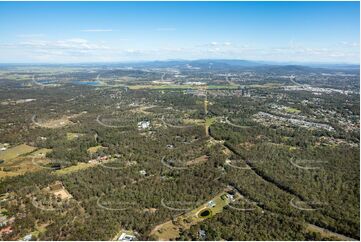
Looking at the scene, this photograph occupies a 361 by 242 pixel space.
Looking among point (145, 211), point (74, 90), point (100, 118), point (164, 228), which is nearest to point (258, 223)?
point (164, 228)

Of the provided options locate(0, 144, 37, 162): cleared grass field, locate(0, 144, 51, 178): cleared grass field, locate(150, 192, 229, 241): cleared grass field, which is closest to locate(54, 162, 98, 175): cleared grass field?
locate(0, 144, 51, 178): cleared grass field

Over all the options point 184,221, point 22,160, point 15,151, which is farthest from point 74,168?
point 184,221

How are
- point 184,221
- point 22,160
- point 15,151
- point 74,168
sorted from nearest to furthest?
point 184,221 < point 74,168 < point 22,160 < point 15,151

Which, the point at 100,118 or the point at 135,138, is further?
the point at 100,118

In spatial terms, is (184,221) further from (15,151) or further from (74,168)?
(15,151)

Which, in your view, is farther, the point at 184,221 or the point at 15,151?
the point at 15,151

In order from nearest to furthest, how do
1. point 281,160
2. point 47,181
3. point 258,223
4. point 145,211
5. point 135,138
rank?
point 258,223 < point 145,211 < point 47,181 < point 281,160 < point 135,138

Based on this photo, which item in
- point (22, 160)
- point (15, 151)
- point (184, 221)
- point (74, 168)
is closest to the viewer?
point (184, 221)

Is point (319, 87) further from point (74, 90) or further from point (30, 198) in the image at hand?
point (30, 198)

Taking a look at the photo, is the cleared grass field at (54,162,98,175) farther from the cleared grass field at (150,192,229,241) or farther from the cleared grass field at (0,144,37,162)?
the cleared grass field at (150,192,229,241)

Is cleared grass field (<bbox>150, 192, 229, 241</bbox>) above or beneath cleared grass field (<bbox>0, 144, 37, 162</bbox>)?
above

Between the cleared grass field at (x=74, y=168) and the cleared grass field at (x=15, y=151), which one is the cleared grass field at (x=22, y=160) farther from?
the cleared grass field at (x=74, y=168)
